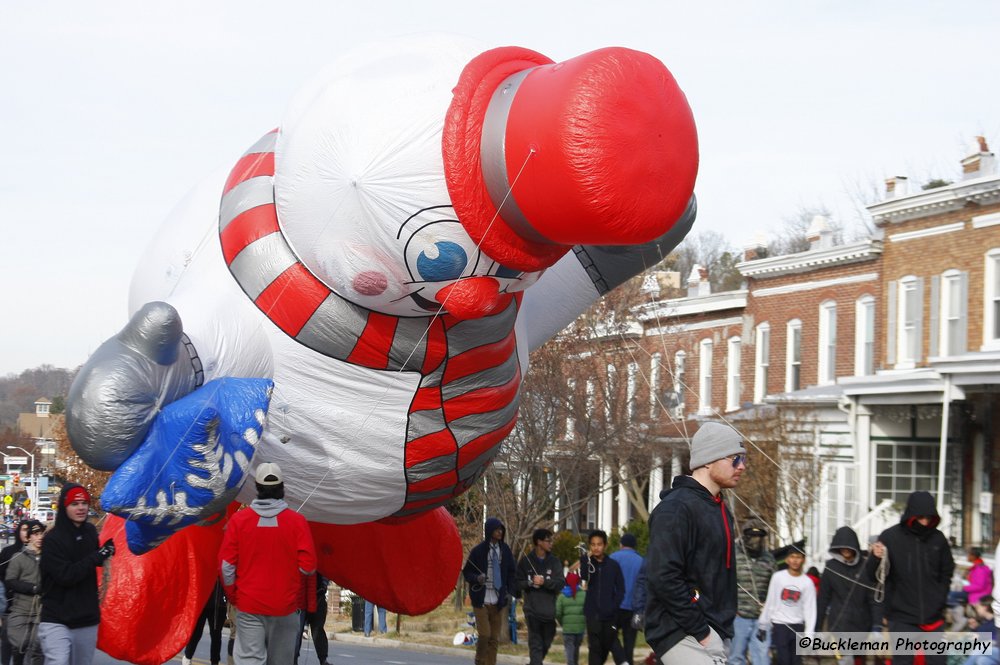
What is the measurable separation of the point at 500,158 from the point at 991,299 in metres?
15.5

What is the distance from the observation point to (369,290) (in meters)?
6.84

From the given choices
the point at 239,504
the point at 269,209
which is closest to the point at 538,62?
the point at 269,209

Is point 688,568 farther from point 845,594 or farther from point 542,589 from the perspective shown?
point 542,589

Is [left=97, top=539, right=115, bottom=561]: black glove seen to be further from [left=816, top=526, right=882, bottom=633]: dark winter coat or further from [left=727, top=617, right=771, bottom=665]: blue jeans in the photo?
[left=727, top=617, right=771, bottom=665]: blue jeans

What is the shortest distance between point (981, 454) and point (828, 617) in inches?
417

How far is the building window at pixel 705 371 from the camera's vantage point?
88.3 ft

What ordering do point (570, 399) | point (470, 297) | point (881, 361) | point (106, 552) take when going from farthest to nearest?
1. point (881, 361)
2. point (570, 399)
3. point (106, 552)
4. point (470, 297)

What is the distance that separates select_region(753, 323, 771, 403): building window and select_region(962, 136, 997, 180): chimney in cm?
555

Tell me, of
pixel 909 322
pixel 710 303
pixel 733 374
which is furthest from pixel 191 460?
pixel 710 303

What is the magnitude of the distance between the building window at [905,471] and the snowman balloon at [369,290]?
1489cm

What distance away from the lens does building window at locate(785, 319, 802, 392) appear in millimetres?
25188

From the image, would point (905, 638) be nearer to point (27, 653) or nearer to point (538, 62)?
point (538, 62)

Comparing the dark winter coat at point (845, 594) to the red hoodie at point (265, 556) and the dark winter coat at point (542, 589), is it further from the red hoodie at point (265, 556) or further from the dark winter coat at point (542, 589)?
the red hoodie at point (265, 556)

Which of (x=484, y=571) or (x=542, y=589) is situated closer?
(x=484, y=571)
